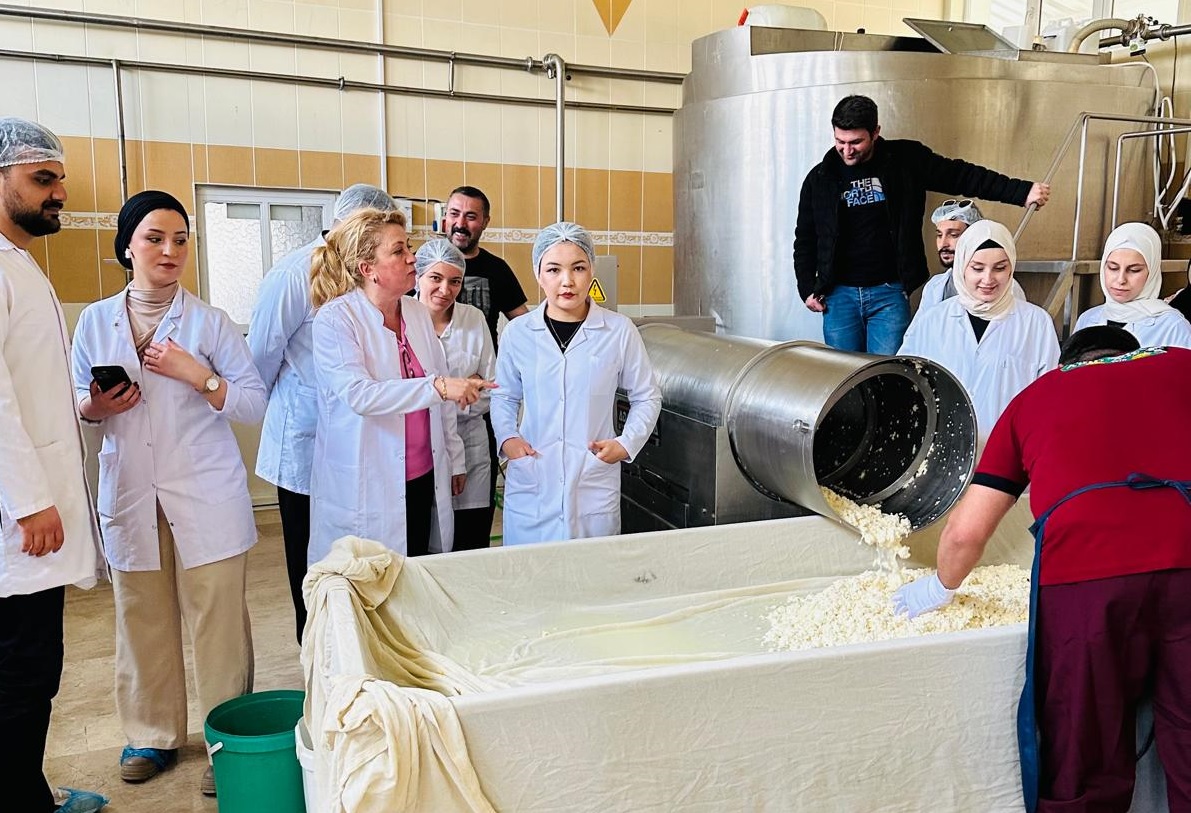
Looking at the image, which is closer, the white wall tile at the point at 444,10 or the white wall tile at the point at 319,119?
the white wall tile at the point at 319,119

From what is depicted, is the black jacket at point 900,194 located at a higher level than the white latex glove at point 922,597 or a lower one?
higher

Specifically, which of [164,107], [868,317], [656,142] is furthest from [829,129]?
[164,107]

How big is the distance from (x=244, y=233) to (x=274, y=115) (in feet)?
2.07

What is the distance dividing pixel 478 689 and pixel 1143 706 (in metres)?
1.31

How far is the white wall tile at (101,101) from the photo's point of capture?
4.46 metres

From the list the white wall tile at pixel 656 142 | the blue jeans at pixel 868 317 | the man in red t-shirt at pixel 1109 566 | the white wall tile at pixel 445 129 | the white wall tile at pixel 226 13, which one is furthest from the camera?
the white wall tile at pixel 656 142

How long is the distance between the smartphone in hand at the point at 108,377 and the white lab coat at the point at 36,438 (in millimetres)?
116

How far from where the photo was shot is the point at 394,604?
212 cm

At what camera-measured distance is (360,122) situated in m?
5.00

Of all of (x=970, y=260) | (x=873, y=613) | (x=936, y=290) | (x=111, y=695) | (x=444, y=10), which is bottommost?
(x=111, y=695)

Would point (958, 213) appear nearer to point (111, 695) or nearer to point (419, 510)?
point (419, 510)

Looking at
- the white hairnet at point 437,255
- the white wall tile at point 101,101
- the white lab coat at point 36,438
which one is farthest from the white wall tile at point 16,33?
the white lab coat at point 36,438

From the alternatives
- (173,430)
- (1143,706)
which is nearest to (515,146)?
(173,430)

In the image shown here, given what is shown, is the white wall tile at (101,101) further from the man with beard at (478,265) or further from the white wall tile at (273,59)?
the man with beard at (478,265)
